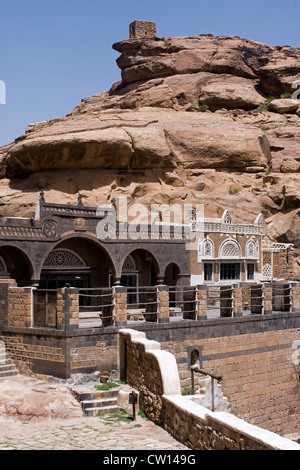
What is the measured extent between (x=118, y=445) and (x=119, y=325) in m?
5.95

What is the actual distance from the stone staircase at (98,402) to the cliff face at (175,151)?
16901 mm

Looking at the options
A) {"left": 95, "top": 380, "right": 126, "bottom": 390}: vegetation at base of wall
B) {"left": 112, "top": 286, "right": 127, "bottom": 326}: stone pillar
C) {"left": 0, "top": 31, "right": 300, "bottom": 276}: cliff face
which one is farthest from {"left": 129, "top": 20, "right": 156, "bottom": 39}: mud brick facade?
{"left": 95, "top": 380, "right": 126, "bottom": 390}: vegetation at base of wall

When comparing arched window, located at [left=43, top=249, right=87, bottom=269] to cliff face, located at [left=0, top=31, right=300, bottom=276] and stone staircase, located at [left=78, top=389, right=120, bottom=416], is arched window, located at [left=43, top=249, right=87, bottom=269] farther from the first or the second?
stone staircase, located at [left=78, top=389, right=120, bottom=416]

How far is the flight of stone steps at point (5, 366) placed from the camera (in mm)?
15478

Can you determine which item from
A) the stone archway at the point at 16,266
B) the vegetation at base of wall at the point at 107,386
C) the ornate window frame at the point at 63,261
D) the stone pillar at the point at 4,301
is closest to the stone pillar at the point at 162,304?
the vegetation at base of wall at the point at 107,386

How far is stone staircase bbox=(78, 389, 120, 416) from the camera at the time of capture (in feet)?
40.7

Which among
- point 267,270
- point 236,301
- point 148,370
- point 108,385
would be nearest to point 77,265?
point 236,301

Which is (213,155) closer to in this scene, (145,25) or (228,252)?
(228,252)

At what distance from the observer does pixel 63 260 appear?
77.7 feet

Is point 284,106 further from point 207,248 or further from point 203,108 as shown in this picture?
point 207,248

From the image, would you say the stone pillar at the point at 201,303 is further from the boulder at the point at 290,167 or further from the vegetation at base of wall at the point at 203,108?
the vegetation at base of wall at the point at 203,108

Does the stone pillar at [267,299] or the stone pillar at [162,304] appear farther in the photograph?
the stone pillar at [267,299]

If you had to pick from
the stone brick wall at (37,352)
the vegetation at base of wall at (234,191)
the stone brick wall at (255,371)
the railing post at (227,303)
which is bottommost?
the stone brick wall at (255,371)

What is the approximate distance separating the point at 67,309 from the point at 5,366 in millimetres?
2628
